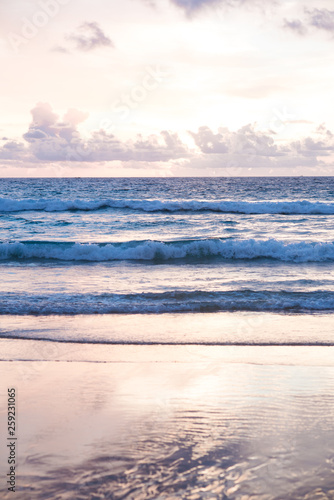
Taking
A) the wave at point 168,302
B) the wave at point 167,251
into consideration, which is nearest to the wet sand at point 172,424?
the wave at point 168,302

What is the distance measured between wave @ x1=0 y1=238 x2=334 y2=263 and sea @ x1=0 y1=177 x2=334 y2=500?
1736mm

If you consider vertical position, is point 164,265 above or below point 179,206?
below

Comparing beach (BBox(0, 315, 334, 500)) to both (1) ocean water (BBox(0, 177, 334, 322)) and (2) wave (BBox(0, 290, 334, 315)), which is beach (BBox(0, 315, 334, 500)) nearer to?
(2) wave (BBox(0, 290, 334, 315))

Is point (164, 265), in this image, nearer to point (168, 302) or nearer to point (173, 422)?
point (168, 302)

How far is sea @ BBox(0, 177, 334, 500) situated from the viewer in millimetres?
3227

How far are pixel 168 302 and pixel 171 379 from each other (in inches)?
170

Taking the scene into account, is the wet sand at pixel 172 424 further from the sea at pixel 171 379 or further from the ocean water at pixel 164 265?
the ocean water at pixel 164 265

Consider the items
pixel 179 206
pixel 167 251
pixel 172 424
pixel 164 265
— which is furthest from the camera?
pixel 179 206

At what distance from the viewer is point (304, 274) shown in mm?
12805

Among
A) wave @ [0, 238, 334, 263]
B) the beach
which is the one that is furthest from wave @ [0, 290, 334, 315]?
wave @ [0, 238, 334, 263]

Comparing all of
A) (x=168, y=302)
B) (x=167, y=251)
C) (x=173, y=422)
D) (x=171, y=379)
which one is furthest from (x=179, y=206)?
(x=173, y=422)

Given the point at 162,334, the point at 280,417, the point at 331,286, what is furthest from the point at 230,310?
the point at 280,417

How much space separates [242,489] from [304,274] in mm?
10354

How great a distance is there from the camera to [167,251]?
55.0 ft
